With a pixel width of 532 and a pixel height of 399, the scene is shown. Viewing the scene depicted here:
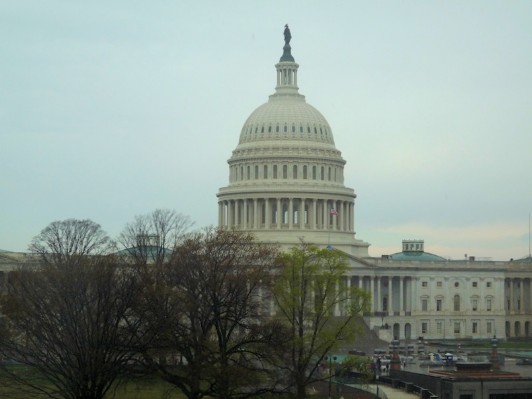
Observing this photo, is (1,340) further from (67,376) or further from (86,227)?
(86,227)

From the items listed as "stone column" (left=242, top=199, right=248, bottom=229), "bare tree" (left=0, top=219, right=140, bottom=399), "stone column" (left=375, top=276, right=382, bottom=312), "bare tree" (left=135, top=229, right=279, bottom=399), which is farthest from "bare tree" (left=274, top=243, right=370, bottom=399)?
"stone column" (left=242, top=199, right=248, bottom=229)

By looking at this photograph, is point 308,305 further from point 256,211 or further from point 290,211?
point 256,211

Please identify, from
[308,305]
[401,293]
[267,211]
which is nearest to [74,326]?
[308,305]

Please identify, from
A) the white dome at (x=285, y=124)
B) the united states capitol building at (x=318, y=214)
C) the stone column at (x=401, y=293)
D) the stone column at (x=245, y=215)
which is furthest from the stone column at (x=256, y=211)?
the stone column at (x=401, y=293)

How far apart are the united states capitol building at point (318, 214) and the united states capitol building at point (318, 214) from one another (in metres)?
0.13

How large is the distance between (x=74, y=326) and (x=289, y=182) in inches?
4454

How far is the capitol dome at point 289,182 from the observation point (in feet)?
633

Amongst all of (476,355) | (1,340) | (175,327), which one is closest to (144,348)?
(175,327)

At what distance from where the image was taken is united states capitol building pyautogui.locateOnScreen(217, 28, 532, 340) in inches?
7584

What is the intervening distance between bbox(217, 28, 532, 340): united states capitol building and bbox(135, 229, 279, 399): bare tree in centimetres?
9617

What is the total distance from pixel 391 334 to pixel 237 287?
93370mm

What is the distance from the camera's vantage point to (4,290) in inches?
4626

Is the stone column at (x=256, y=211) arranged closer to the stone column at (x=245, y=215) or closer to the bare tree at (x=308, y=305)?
the stone column at (x=245, y=215)

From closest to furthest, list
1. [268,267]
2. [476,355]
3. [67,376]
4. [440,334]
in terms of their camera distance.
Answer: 1. [67,376]
2. [268,267]
3. [476,355]
4. [440,334]
